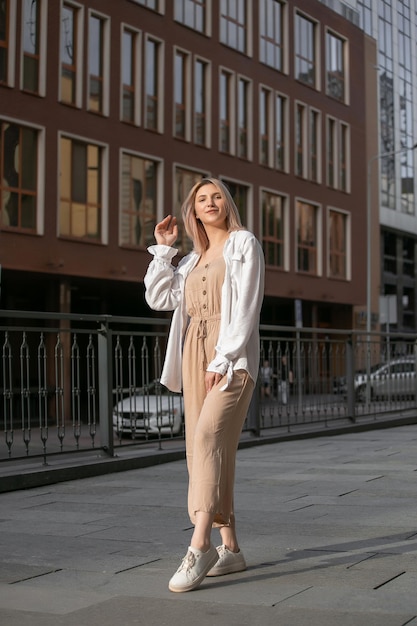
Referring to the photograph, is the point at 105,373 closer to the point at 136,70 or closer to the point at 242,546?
the point at 242,546

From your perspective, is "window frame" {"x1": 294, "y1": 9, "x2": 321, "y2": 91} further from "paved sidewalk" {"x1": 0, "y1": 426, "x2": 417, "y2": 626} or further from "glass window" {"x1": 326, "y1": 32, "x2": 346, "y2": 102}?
"paved sidewalk" {"x1": 0, "y1": 426, "x2": 417, "y2": 626}

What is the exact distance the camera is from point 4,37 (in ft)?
94.8

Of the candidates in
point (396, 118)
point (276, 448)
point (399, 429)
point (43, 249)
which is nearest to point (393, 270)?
point (396, 118)

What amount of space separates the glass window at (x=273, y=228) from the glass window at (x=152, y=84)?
24.3 ft

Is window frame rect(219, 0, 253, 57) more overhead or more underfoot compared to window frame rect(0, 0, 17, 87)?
more overhead

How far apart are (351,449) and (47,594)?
7.36m

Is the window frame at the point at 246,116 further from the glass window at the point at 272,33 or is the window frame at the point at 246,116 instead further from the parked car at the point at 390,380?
the parked car at the point at 390,380

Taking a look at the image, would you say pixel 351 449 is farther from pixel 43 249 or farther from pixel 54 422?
pixel 43 249

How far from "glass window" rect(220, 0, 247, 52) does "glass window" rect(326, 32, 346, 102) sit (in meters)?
7.25

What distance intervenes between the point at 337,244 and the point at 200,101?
39.9 ft

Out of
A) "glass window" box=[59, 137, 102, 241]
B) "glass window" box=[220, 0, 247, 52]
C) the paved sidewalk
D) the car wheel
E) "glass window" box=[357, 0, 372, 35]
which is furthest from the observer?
"glass window" box=[357, 0, 372, 35]

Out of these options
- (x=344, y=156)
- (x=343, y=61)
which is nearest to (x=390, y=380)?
(x=344, y=156)

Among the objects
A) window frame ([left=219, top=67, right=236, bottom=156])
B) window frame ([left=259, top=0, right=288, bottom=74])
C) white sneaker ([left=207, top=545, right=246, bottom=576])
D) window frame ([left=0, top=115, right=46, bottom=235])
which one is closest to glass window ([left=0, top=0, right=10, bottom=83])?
window frame ([left=0, top=115, right=46, bottom=235])

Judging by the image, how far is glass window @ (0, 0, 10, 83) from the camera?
1132 inches
